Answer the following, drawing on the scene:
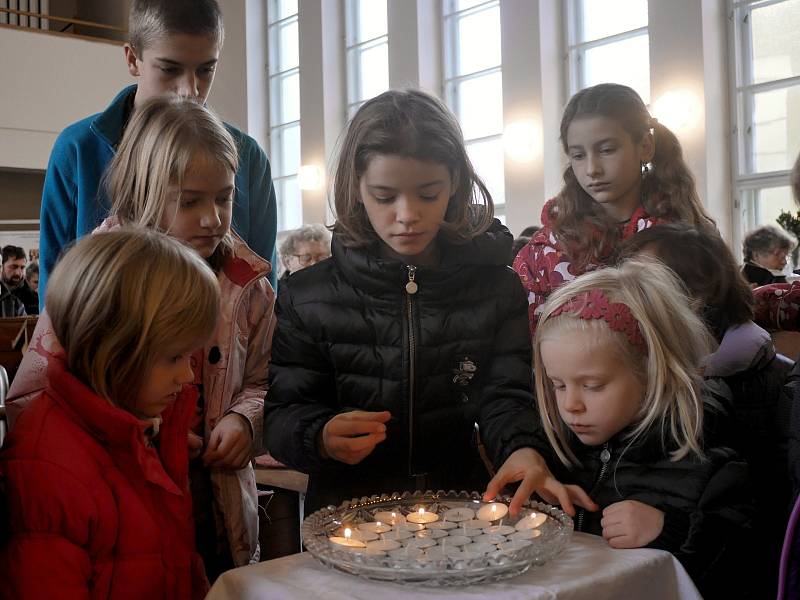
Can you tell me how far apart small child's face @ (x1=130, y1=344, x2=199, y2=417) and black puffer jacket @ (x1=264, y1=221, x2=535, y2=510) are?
26 cm

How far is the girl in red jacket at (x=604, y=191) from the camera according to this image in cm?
256

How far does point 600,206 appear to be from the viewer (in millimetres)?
2666

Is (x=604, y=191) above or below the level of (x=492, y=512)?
above

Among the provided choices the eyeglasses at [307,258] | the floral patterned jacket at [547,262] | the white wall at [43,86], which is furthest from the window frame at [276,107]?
the floral patterned jacket at [547,262]

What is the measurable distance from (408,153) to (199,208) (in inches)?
19.3

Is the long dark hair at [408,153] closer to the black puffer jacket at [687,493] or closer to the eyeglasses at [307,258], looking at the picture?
the black puffer jacket at [687,493]

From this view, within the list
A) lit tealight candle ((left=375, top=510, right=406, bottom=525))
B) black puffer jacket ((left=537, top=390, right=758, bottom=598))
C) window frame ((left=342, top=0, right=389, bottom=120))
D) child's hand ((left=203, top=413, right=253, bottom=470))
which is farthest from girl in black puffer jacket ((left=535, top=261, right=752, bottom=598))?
window frame ((left=342, top=0, right=389, bottom=120))

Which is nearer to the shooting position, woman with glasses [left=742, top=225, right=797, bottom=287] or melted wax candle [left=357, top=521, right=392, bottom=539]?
melted wax candle [left=357, top=521, right=392, bottom=539]

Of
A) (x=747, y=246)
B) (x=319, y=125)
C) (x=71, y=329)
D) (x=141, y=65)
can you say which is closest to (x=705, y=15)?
(x=747, y=246)

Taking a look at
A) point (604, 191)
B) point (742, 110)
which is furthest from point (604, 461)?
point (742, 110)

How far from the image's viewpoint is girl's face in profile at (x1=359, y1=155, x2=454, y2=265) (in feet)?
5.72

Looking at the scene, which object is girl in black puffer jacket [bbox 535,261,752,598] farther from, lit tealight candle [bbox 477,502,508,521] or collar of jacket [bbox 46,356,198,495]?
collar of jacket [bbox 46,356,198,495]

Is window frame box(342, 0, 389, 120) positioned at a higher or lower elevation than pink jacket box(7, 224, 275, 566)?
higher

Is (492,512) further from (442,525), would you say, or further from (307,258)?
(307,258)
